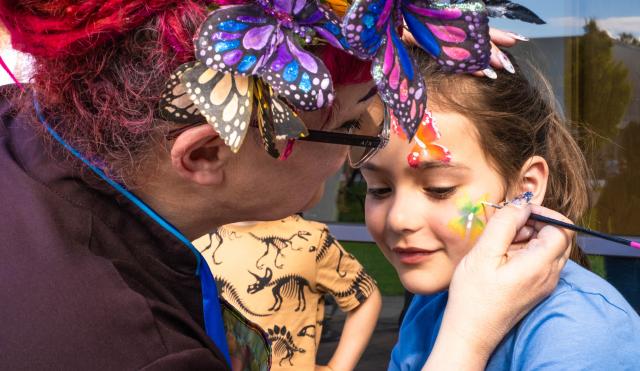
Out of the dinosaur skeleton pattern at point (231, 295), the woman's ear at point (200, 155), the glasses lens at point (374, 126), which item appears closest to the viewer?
the woman's ear at point (200, 155)

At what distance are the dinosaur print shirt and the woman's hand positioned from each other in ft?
4.56

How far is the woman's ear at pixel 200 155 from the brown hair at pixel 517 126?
782 millimetres

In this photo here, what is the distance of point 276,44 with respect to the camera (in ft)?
3.94

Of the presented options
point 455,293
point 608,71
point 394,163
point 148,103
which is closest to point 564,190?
point 394,163

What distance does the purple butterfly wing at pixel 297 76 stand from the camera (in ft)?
3.86

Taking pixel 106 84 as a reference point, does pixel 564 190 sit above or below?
below

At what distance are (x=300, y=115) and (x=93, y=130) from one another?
1.14 ft

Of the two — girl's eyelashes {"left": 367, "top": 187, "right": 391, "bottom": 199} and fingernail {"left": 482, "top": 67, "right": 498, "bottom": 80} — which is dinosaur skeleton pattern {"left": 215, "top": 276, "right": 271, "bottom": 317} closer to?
girl's eyelashes {"left": 367, "top": 187, "right": 391, "bottom": 199}

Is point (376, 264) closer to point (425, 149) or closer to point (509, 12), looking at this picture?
point (425, 149)

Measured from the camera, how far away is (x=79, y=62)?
1.29 meters

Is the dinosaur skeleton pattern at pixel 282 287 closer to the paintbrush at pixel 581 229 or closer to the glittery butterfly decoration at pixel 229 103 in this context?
the paintbrush at pixel 581 229

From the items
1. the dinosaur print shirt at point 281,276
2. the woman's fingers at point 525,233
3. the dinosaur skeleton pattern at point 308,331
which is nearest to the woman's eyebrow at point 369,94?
the woman's fingers at point 525,233

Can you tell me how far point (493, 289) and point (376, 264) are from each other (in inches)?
173

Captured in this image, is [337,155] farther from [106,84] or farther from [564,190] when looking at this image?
[564,190]
